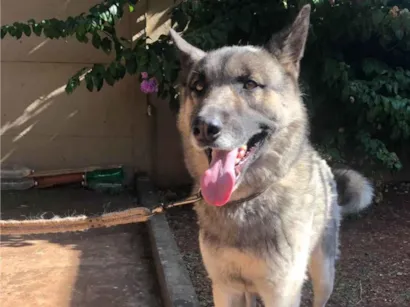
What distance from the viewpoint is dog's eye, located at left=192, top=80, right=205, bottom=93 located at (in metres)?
2.72

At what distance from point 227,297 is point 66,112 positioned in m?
4.22

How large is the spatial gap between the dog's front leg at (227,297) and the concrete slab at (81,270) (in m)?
1.04

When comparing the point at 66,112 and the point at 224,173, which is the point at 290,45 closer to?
the point at 224,173

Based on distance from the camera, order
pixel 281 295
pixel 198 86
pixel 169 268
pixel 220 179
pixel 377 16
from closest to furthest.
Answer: pixel 220 179, pixel 281 295, pixel 198 86, pixel 169 268, pixel 377 16

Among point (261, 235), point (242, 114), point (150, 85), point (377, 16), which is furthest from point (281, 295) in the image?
point (150, 85)

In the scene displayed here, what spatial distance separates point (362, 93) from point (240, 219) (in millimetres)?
2771

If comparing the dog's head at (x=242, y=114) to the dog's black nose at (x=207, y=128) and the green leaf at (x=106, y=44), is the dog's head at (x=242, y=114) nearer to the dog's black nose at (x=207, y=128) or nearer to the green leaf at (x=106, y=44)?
the dog's black nose at (x=207, y=128)

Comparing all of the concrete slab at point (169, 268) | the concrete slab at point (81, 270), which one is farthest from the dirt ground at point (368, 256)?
the concrete slab at point (81, 270)

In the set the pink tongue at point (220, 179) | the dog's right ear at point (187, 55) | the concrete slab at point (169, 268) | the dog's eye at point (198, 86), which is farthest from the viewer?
the concrete slab at point (169, 268)

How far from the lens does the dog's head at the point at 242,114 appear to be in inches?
96.5

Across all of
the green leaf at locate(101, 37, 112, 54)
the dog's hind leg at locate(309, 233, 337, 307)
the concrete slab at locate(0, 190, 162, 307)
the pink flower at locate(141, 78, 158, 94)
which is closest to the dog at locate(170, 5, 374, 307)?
the dog's hind leg at locate(309, 233, 337, 307)

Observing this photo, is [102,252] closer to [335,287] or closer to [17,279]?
[17,279]

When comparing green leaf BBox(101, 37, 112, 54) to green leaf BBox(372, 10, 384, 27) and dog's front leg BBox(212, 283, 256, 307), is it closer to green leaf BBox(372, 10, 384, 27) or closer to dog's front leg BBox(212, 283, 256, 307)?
green leaf BBox(372, 10, 384, 27)

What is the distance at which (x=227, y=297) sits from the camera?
110 inches
